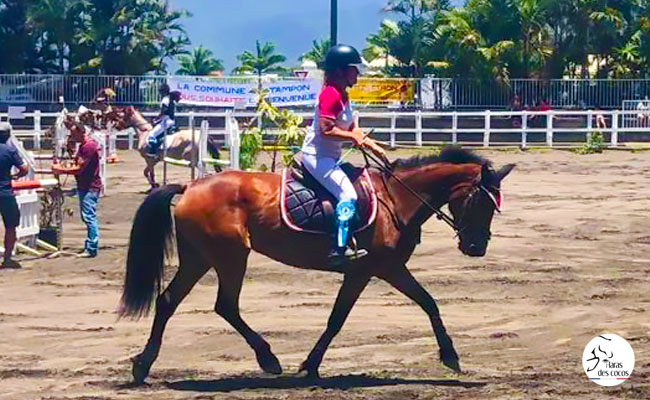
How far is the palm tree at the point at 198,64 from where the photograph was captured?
6931cm

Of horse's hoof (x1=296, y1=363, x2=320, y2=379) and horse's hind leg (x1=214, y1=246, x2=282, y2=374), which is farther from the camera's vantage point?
horse's hind leg (x1=214, y1=246, x2=282, y2=374)

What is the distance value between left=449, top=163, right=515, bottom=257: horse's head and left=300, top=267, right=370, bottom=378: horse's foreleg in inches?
31.7

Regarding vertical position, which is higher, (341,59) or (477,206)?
(341,59)

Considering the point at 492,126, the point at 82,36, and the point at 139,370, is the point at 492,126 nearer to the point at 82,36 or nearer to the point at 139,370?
the point at 82,36

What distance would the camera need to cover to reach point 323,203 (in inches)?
370

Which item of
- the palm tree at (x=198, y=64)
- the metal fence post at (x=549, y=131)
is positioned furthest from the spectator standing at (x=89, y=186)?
the palm tree at (x=198, y=64)

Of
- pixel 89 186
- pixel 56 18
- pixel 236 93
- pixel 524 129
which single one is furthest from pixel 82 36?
pixel 89 186

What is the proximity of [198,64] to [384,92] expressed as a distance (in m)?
26.5

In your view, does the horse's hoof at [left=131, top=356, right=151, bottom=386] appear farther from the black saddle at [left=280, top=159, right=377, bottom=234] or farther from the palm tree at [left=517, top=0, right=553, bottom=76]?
the palm tree at [left=517, top=0, right=553, bottom=76]

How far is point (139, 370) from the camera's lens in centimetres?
909

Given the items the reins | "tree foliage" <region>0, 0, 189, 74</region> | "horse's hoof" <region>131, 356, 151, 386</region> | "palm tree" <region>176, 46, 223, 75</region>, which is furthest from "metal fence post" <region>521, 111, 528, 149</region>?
"palm tree" <region>176, 46, 223, 75</region>

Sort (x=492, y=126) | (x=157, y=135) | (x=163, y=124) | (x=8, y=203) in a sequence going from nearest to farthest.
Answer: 1. (x=8, y=203)
2. (x=157, y=135)
3. (x=163, y=124)
4. (x=492, y=126)

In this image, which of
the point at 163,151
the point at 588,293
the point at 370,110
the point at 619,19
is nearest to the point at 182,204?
the point at 588,293

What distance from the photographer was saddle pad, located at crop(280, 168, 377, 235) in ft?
30.7
